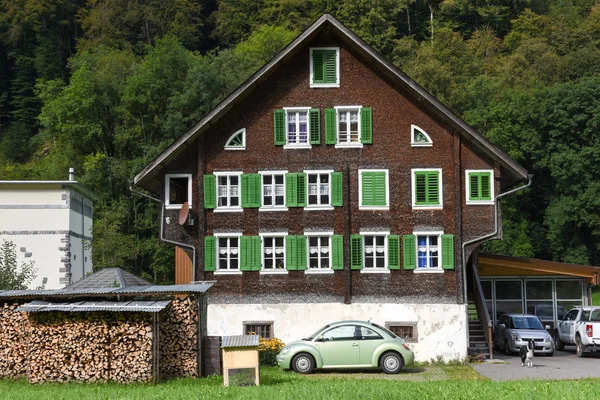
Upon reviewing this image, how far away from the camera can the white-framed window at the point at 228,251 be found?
1459 inches

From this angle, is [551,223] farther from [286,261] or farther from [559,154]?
[286,261]

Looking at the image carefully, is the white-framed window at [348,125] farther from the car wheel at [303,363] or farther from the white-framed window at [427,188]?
the car wheel at [303,363]

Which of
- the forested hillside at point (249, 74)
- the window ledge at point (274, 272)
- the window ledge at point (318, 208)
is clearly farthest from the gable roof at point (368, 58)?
the forested hillside at point (249, 74)

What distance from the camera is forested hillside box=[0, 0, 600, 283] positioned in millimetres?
72062

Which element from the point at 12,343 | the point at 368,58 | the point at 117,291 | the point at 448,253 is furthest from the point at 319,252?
the point at 12,343

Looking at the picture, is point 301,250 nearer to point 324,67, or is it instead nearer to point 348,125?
point 348,125

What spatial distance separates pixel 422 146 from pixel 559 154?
37284mm

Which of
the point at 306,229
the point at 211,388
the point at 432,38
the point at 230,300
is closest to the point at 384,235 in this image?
the point at 306,229

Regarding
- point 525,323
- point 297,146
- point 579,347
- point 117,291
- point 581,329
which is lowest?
point 579,347

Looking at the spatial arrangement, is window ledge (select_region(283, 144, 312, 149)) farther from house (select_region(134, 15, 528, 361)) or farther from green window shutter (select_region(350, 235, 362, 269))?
green window shutter (select_region(350, 235, 362, 269))

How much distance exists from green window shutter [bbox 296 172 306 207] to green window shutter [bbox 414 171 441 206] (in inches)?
157

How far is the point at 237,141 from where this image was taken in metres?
37.5

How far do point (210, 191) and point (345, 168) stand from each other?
4.90 metres

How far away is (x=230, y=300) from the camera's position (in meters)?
36.8
